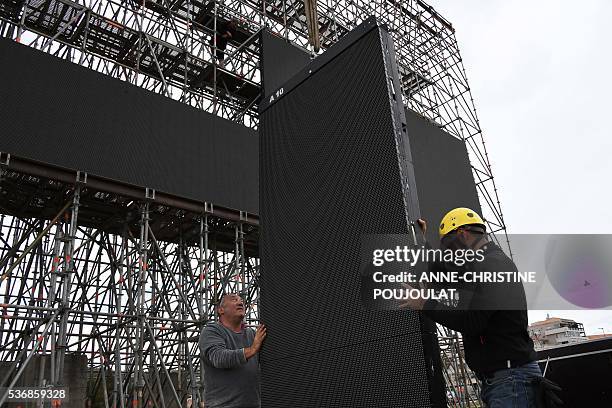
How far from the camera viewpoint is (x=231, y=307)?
3727 mm

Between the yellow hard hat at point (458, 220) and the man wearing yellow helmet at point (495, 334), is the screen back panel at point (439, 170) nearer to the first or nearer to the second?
the yellow hard hat at point (458, 220)

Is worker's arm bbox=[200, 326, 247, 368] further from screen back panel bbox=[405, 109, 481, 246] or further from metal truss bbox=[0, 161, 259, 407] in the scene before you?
screen back panel bbox=[405, 109, 481, 246]

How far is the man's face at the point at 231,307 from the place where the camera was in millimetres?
3721

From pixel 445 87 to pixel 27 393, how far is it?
19.0m

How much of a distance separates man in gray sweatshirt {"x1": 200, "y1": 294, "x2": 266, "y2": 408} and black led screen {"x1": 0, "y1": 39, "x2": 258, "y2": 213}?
283 inches

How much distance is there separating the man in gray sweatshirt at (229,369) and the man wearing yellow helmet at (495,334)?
52.4 inches

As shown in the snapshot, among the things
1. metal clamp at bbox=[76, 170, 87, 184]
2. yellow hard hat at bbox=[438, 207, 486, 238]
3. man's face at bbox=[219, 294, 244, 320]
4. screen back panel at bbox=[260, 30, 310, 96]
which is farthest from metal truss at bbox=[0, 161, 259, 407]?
yellow hard hat at bbox=[438, 207, 486, 238]

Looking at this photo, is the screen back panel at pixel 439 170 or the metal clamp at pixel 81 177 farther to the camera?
the screen back panel at pixel 439 170

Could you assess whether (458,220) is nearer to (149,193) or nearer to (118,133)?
(149,193)

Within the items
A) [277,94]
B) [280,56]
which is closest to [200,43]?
[280,56]

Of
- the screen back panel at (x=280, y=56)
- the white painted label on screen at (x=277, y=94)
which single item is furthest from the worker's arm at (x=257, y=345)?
the screen back panel at (x=280, y=56)

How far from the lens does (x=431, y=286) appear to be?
8.19 feet

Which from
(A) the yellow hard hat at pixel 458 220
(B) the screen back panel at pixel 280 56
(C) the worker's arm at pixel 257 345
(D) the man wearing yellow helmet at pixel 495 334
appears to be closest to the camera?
(D) the man wearing yellow helmet at pixel 495 334

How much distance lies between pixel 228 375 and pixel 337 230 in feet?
4.34
